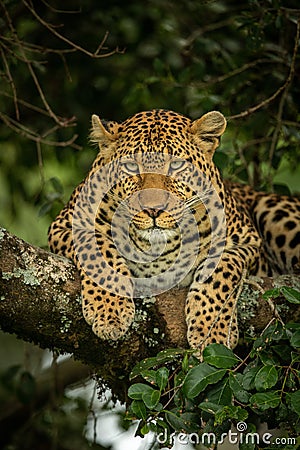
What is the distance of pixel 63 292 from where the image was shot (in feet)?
20.5

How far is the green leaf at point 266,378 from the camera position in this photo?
5270 millimetres

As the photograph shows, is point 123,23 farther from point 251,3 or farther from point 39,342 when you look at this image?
point 39,342

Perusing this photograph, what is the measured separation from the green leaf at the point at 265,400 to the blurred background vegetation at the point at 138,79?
121 inches

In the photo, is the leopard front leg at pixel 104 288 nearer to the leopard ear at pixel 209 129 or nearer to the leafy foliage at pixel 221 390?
the leafy foliage at pixel 221 390

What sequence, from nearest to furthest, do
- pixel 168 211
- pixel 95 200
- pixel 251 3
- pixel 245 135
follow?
pixel 168 211 → pixel 95 200 → pixel 251 3 → pixel 245 135

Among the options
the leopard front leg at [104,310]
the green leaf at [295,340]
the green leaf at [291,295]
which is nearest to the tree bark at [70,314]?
the leopard front leg at [104,310]

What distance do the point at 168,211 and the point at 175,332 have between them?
86 cm

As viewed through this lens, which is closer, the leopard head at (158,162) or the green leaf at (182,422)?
the green leaf at (182,422)

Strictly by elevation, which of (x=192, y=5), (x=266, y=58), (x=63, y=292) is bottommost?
(x=63, y=292)

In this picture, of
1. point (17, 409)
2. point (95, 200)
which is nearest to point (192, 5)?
point (95, 200)

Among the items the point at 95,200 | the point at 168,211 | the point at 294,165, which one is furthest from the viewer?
the point at 294,165

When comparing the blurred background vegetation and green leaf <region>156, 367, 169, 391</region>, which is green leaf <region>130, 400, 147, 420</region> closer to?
green leaf <region>156, 367, 169, 391</region>

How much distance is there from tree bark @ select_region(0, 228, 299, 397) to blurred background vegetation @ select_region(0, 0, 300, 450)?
1801 mm

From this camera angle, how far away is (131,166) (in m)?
6.85
